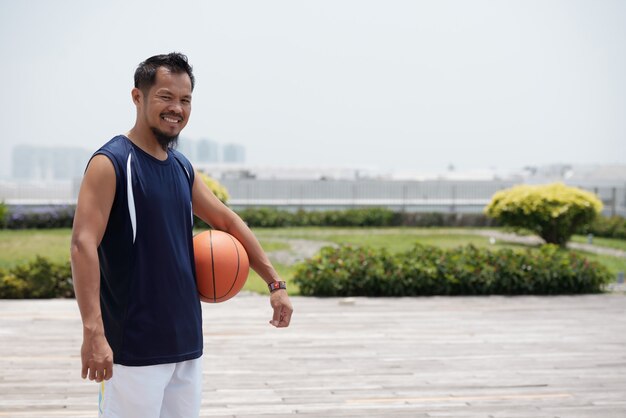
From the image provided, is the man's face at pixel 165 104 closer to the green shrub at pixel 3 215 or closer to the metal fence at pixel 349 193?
the green shrub at pixel 3 215

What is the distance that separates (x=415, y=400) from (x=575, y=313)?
4.43 metres

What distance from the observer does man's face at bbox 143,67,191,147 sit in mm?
2723

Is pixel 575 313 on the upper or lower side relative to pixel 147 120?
lower

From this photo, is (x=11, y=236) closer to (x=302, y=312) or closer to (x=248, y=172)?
(x=302, y=312)

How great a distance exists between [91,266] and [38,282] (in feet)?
26.0

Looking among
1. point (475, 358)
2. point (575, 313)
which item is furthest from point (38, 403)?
point (575, 313)

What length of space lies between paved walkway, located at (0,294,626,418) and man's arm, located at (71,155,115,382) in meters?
2.61

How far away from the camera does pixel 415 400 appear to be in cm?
540

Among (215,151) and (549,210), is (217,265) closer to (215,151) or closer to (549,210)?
(549,210)

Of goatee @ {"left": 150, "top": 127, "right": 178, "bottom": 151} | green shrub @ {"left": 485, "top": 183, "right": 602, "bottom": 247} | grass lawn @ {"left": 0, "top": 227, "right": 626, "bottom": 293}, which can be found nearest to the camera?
goatee @ {"left": 150, "top": 127, "right": 178, "bottom": 151}

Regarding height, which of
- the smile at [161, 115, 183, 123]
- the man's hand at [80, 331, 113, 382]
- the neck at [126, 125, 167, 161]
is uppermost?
the smile at [161, 115, 183, 123]

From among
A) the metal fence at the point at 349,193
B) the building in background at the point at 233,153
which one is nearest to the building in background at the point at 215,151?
the building in background at the point at 233,153

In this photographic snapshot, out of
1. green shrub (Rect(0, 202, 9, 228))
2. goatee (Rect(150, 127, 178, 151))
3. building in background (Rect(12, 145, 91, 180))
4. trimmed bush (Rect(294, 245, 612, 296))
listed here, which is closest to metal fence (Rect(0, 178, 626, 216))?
green shrub (Rect(0, 202, 9, 228))

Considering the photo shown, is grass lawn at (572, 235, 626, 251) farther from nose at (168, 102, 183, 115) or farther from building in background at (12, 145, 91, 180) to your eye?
building in background at (12, 145, 91, 180)
